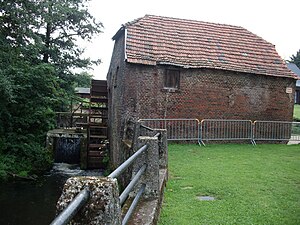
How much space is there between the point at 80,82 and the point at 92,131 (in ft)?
14.3

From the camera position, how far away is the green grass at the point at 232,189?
447 centimetres

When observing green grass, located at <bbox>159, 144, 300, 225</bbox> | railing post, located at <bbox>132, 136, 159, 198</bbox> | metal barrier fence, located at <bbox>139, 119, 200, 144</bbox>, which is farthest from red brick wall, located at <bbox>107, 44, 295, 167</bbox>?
railing post, located at <bbox>132, 136, 159, 198</bbox>

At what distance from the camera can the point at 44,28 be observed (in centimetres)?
2111

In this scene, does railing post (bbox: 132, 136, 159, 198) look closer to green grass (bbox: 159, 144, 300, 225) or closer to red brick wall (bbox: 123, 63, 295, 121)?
green grass (bbox: 159, 144, 300, 225)

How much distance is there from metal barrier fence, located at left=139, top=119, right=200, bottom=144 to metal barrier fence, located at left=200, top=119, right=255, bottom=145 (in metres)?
0.42

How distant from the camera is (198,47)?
14.9 metres

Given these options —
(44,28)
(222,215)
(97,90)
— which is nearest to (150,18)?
(97,90)

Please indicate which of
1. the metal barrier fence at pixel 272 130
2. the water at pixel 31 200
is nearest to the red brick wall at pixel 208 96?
the metal barrier fence at pixel 272 130

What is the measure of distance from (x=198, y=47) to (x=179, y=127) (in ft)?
14.0

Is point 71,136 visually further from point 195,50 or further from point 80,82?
point 195,50

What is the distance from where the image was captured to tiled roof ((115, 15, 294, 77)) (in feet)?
44.6

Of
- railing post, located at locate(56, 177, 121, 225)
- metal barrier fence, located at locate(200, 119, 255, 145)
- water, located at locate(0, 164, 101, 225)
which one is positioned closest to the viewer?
railing post, located at locate(56, 177, 121, 225)

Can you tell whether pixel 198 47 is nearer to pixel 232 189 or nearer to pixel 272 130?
pixel 272 130

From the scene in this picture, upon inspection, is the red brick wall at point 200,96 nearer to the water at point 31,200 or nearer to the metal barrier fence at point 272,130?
the metal barrier fence at point 272,130
